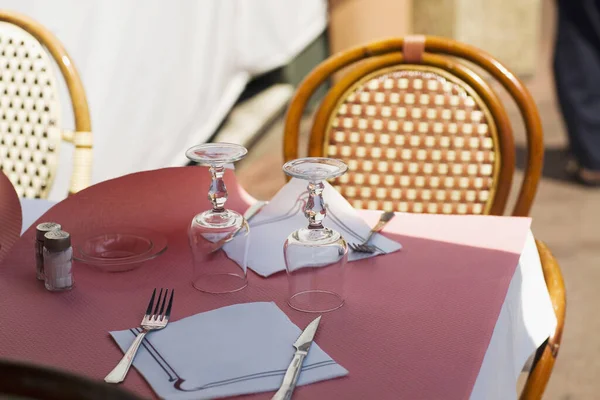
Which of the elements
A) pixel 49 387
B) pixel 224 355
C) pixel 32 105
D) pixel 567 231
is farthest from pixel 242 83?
pixel 49 387

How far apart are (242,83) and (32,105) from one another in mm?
2465

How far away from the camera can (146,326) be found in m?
0.84

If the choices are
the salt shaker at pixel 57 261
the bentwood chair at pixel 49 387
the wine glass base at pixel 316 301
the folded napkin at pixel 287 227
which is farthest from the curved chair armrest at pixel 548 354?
the bentwood chair at pixel 49 387

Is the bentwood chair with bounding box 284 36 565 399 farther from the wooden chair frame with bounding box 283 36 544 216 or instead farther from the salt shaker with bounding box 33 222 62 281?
the salt shaker with bounding box 33 222 62 281

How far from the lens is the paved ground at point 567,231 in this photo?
200cm

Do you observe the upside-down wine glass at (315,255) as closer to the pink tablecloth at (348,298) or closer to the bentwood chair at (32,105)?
the pink tablecloth at (348,298)

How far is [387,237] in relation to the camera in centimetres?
109

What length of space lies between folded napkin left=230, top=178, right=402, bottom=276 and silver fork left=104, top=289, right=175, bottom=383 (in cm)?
12

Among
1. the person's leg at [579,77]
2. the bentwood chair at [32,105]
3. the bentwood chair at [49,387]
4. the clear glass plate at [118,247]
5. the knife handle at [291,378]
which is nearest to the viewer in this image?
the bentwood chair at [49,387]

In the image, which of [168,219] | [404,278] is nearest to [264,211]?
[168,219]

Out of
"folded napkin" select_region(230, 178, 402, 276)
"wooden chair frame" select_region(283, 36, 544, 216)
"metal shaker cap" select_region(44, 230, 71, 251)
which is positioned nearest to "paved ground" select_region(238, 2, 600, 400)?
"wooden chair frame" select_region(283, 36, 544, 216)

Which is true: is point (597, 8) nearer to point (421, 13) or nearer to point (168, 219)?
point (421, 13)

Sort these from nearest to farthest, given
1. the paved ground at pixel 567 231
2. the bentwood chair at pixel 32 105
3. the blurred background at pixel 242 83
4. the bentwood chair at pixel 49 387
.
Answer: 1. the bentwood chair at pixel 49 387
2. the bentwood chair at pixel 32 105
3. the paved ground at pixel 567 231
4. the blurred background at pixel 242 83

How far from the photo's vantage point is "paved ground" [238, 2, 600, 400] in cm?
200
